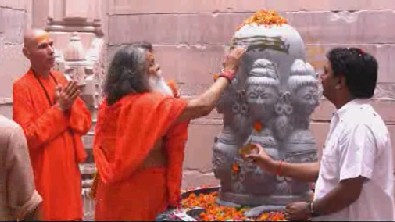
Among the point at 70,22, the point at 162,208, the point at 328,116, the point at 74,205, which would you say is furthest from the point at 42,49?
the point at 328,116

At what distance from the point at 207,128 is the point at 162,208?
2758mm

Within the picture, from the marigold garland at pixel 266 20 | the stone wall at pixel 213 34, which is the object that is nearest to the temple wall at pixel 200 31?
the stone wall at pixel 213 34

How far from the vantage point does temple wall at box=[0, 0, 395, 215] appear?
6.68 metres

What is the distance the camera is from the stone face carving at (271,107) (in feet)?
14.7

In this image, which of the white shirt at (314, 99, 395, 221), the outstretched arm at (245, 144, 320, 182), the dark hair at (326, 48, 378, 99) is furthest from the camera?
the outstretched arm at (245, 144, 320, 182)

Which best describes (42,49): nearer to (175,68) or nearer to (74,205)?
(74,205)

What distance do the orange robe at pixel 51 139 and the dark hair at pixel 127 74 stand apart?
23.9 inches

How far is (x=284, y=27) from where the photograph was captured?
4.61 metres

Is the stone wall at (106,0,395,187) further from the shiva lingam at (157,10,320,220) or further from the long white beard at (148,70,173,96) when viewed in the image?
the long white beard at (148,70,173,96)

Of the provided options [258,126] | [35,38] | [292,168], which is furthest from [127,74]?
[292,168]

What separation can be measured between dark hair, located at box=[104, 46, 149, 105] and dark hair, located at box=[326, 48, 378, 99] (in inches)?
54.5

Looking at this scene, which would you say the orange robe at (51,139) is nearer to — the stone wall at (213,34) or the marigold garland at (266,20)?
the marigold garland at (266,20)

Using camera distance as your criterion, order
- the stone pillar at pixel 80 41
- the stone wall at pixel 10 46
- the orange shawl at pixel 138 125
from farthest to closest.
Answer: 1. the stone pillar at pixel 80 41
2. the stone wall at pixel 10 46
3. the orange shawl at pixel 138 125

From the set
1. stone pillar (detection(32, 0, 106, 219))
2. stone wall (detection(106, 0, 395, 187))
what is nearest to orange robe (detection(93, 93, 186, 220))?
stone pillar (detection(32, 0, 106, 219))
